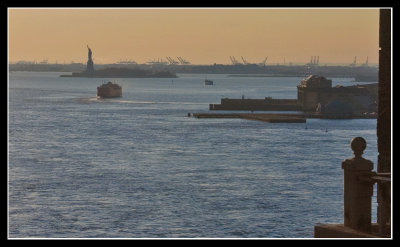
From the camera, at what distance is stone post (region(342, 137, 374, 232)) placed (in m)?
9.84

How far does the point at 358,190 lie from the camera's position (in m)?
9.98

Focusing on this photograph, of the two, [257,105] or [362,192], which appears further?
→ [257,105]

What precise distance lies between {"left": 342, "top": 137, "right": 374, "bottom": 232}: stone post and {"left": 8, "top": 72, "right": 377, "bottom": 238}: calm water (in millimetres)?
26540

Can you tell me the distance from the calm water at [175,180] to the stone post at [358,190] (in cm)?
2654

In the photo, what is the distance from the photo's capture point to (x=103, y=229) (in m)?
38.8

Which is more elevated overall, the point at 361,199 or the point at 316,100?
the point at 316,100

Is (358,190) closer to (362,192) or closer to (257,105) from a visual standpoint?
(362,192)

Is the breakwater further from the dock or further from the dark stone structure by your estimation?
the dock

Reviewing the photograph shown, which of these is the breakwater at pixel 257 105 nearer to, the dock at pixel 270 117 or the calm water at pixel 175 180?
the dock at pixel 270 117

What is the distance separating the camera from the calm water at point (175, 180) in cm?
3991

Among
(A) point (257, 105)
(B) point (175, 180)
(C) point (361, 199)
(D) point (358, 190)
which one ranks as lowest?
(B) point (175, 180)

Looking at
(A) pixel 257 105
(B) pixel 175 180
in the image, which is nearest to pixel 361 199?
(B) pixel 175 180

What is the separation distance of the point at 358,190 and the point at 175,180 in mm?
46368
